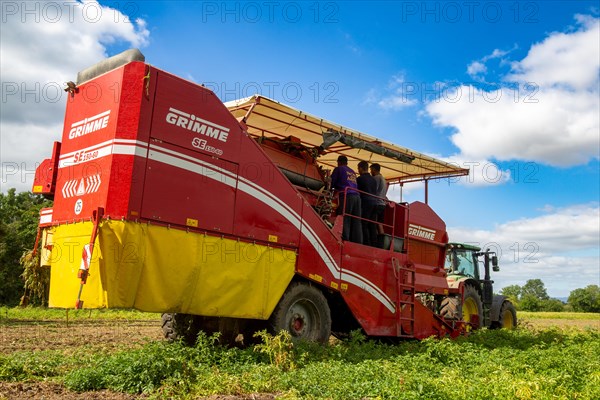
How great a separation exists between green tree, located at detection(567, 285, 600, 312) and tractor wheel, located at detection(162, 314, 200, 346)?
75.2 metres

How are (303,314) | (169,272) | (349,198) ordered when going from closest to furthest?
(169,272) → (303,314) → (349,198)

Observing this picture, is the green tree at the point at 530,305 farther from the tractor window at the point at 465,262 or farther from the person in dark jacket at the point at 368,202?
the person in dark jacket at the point at 368,202

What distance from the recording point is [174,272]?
22.9 ft

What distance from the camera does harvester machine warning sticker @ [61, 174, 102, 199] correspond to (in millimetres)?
7016

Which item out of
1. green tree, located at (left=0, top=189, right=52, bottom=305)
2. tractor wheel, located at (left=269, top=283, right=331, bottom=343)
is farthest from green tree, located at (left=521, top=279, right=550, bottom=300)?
tractor wheel, located at (left=269, top=283, right=331, bottom=343)

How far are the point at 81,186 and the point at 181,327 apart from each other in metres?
3.21

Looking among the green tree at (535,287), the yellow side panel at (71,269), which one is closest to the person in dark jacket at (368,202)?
the yellow side panel at (71,269)

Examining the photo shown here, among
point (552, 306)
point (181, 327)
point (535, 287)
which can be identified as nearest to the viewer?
point (181, 327)

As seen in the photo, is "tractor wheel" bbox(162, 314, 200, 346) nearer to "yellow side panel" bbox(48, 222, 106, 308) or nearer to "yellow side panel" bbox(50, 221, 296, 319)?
"yellow side panel" bbox(50, 221, 296, 319)

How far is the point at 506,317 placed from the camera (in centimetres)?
1791

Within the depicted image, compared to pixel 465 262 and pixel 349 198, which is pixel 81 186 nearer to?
pixel 349 198

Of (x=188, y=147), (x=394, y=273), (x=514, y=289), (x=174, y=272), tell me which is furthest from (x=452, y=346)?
(x=514, y=289)

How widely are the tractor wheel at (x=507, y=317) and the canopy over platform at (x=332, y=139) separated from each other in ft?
21.3

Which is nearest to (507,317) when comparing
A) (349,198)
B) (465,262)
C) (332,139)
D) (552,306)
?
(465,262)
